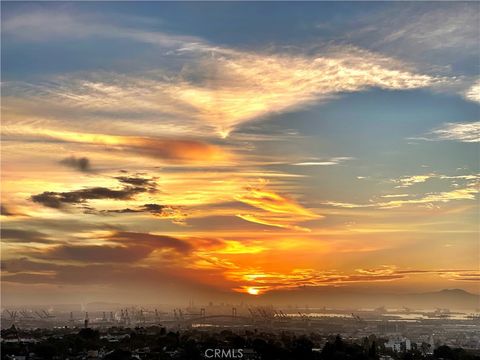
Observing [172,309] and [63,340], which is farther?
[172,309]

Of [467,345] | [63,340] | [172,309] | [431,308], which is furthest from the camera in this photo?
[431,308]

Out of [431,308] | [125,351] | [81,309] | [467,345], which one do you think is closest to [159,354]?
[125,351]

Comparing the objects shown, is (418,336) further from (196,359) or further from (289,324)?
(196,359)

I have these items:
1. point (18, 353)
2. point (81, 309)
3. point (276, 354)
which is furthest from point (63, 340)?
point (81, 309)

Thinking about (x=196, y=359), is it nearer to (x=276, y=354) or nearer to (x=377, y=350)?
(x=276, y=354)

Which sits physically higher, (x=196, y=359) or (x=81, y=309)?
(x=81, y=309)

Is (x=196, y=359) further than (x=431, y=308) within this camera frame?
No

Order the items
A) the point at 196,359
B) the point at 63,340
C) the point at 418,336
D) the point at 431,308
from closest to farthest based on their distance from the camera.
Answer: the point at 196,359 → the point at 63,340 → the point at 418,336 → the point at 431,308

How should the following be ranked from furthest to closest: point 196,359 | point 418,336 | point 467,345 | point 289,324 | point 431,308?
1. point 431,308
2. point 289,324
3. point 418,336
4. point 467,345
5. point 196,359

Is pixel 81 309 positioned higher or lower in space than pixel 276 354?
higher
